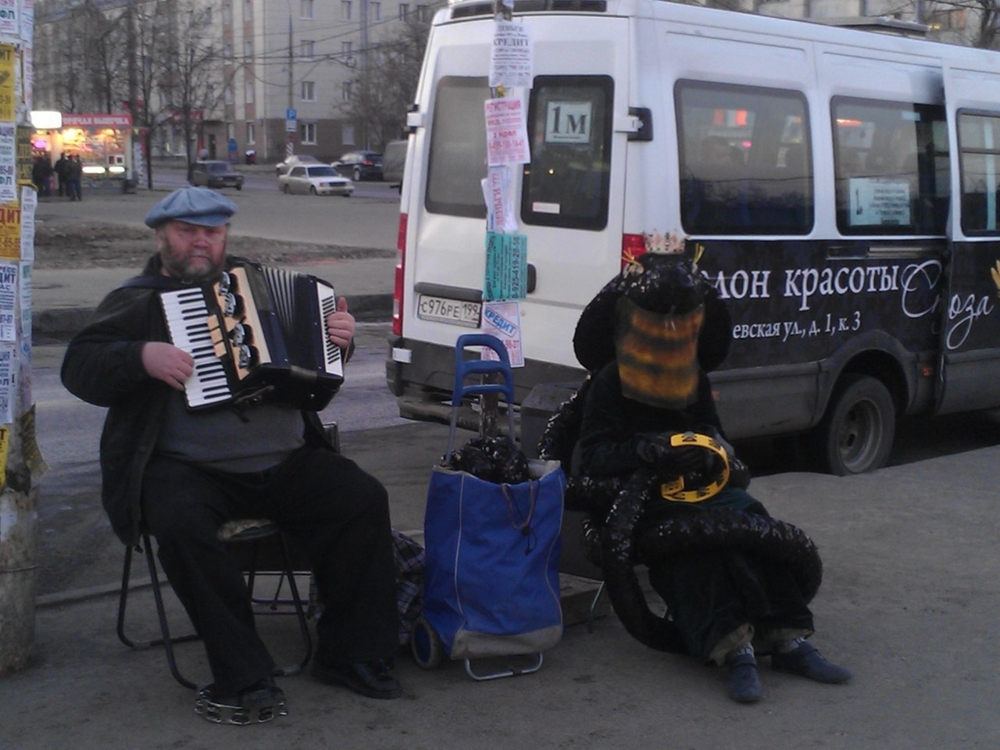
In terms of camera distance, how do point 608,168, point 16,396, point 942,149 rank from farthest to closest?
point 942,149
point 608,168
point 16,396

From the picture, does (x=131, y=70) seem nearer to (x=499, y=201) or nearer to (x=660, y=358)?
(x=499, y=201)

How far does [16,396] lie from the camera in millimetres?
4082

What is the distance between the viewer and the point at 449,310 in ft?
23.6

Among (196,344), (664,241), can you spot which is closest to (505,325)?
(664,241)

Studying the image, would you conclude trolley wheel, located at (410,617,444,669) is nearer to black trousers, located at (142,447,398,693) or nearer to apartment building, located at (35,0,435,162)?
black trousers, located at (142,447,398,693)

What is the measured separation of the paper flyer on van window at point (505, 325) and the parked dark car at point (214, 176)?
47.9 meters

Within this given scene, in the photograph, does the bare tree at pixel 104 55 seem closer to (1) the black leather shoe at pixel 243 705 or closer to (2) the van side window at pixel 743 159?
(2) the van side window at pixel 743 159

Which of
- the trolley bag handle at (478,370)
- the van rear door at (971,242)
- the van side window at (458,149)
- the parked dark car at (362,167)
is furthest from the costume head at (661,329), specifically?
the parked dark car at (362,167)

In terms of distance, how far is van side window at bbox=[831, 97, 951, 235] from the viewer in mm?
7281

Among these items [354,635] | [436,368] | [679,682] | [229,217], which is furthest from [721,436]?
[436,368]

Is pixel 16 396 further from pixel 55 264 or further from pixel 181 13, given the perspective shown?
pixel 181 13

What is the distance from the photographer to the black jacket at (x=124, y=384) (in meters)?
4.01

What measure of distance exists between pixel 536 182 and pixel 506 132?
0.99 metres

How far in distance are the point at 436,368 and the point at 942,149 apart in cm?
342
